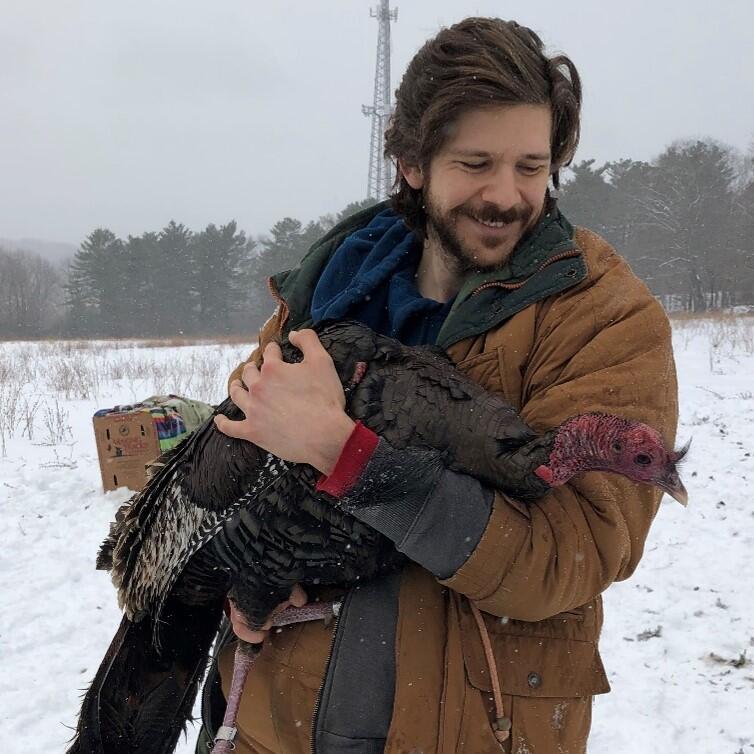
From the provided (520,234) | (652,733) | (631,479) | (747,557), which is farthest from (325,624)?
(747,557)

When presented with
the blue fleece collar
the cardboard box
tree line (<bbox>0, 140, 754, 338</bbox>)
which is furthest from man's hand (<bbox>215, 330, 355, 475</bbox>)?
tree line (<bbox>0, 140, 754, 338</bbox>)

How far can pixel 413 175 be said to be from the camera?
2066mm

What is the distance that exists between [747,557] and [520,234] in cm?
465

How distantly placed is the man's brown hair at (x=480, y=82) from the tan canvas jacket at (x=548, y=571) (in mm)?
524

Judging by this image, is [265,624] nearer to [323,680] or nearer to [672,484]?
[323,680]

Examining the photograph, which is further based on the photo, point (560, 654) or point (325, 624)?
point (325, 624)

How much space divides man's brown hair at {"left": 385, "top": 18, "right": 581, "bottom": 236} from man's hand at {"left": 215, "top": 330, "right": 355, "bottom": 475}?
71 centimetres

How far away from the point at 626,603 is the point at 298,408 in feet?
13.5

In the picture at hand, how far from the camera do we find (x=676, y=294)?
39688mm

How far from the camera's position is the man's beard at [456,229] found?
1743mm

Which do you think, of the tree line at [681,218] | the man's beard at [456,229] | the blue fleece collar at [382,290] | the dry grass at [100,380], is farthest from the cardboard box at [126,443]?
the tree line at [681,218]

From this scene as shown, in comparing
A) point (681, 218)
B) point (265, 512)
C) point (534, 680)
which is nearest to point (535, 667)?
point (534, 680)

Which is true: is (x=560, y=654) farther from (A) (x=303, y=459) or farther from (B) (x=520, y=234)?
(B) (x=520, y=234)

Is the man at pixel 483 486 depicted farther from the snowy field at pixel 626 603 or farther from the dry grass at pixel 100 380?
the dry grass at pixel 100 380
